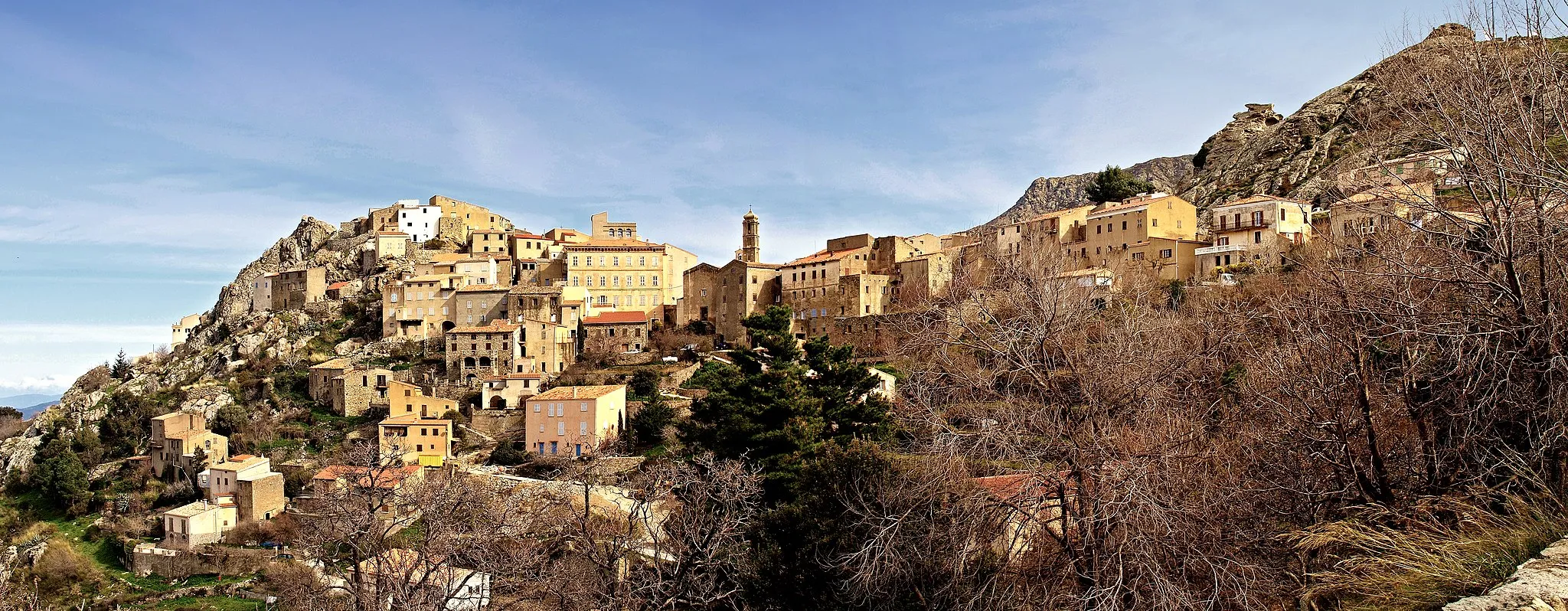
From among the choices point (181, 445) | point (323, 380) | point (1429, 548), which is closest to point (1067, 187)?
point (323, 380)

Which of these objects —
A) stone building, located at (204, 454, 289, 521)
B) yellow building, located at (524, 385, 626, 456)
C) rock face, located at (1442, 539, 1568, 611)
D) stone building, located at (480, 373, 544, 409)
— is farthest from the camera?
stone building, located at (480, 373, 544, 409)

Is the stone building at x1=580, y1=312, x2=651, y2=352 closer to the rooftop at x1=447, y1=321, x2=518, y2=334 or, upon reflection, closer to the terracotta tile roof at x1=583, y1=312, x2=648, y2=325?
the terracotta tile roof at x1=583, y1=312, x2=648, y2=325

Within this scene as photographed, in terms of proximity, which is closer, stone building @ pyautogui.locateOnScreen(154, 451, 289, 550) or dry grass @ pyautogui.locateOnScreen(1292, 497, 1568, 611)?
dry grass @ pyautogui.locateOnScreen(1292, 497, 1568, 611)

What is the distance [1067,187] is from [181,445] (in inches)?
4233

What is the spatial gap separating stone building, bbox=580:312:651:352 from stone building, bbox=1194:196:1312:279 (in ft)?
97.6

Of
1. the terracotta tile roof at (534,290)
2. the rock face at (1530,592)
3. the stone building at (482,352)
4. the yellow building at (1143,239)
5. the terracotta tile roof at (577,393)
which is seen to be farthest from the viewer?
the terracotta tile roof at (534,290)

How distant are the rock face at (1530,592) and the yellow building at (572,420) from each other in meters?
35.2

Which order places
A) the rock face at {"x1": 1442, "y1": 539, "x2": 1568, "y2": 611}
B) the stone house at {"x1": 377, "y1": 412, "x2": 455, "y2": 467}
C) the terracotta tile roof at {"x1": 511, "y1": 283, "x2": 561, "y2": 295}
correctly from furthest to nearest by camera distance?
the terracotta tile roof at {"x1": 511, "y1": 283, "x2": 561, "y2": 295}, the stone house at {"x1": 377, "y1": 412, "x2": 455, "y2": 467}, the rock face at {"x1": 1442, "y1": 539, "x2": 1568, "y2": 611}

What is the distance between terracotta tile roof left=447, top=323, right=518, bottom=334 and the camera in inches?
1981

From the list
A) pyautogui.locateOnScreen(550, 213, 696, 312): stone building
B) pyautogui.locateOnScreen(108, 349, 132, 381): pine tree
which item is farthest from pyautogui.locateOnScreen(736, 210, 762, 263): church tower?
pyautogui.locateOnScreen(108, 349, 132, 381): pine tree

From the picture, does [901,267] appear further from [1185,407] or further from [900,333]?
[1185,407]

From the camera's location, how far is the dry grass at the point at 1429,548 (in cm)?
552

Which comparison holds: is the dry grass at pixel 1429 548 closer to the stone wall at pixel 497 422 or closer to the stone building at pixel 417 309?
the stone wall at pixel 497 422

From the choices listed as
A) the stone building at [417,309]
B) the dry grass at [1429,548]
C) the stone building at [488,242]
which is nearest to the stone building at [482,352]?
the stone building at [417,309]
